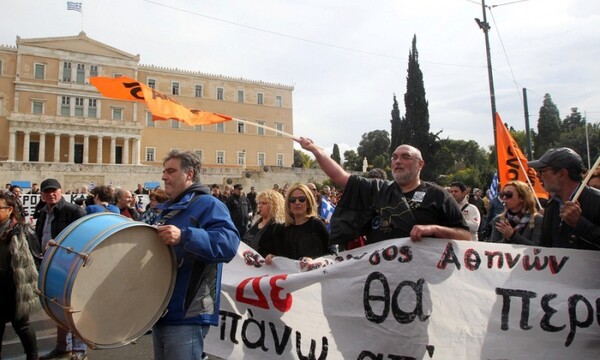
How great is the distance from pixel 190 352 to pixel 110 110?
6547 centimetres

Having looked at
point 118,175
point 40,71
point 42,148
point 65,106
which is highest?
point 40,71

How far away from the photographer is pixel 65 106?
60344mm

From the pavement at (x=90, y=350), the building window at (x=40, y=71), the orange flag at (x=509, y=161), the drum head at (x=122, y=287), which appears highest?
the building window at (x=40, y=71)

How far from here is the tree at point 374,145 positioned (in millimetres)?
89000

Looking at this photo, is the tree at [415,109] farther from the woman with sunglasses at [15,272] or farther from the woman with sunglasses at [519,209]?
the woman with sunglasses at [15,272]

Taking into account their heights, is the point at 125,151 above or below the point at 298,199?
above

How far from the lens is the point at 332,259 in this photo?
159 inches

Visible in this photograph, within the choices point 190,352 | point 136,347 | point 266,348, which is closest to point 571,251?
point 266,348

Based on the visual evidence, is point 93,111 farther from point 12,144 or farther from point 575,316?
point 575,316

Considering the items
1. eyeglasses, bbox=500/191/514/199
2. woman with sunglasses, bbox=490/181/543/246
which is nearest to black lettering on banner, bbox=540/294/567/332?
woman with sunglasses, bbox=490/181/543/246

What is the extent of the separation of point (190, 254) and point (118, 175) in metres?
51.6

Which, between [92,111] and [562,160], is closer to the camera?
[562,160]

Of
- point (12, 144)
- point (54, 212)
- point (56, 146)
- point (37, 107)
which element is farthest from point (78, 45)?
point (54, 212)

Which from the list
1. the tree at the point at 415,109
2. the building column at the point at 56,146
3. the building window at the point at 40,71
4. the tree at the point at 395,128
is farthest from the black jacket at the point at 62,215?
the building window at the point at 40,71
